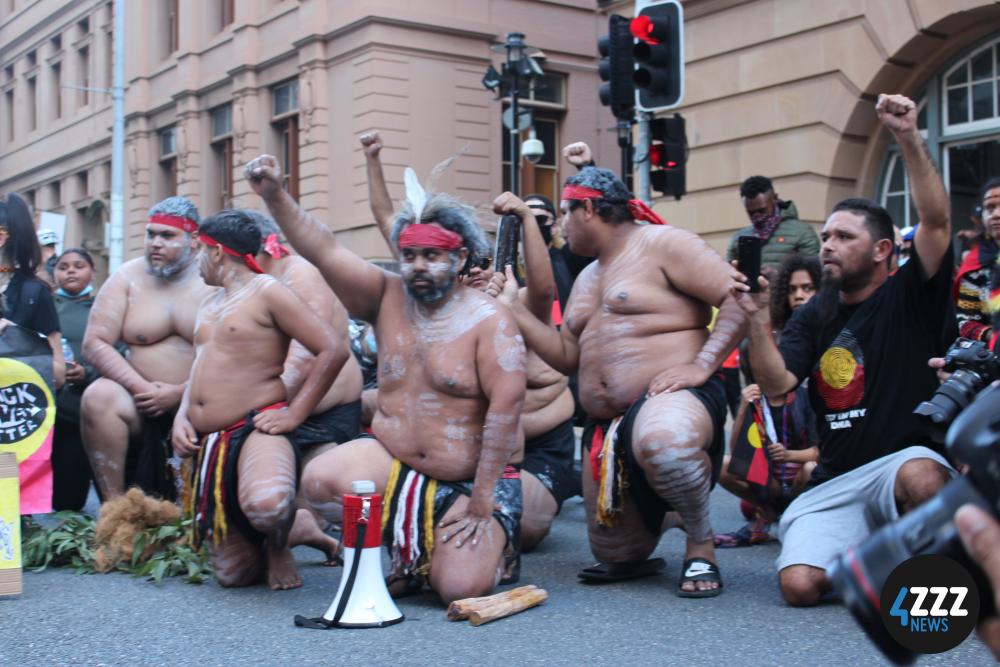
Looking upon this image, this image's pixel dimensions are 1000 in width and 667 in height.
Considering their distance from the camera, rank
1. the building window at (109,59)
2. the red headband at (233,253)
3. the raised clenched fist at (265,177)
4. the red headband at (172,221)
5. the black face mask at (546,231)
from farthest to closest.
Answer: the building window at (109,59) < the black face mask at (546,231) < the red headband at (172,221) < the red headband at (233,253) < the raised clenched fist at (265,177)

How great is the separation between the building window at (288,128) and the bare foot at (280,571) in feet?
54.9

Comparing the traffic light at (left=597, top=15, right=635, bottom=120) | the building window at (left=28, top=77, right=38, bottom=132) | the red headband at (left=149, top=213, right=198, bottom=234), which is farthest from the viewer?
the building window at (left=28, top=77, right=38, bottom=132)

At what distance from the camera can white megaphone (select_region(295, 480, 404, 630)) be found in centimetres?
445

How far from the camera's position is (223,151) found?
80.5ft

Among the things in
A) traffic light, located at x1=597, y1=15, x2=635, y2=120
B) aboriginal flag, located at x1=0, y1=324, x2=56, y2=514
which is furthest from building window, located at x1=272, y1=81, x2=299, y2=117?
aboriginal flag, located at x1=0, y1=324, x2=56, y2=514

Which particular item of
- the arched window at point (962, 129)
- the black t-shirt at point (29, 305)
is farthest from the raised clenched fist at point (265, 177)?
the arched window at point (962, 129)

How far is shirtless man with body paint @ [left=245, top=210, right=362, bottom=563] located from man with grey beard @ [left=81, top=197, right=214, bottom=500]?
53 cm

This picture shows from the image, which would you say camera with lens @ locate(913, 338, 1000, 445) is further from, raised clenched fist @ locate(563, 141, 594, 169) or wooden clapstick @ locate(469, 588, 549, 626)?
raised clenched fist @ locate(563, 141, 594, 169)

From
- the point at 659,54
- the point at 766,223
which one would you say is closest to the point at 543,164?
the point at 659,54

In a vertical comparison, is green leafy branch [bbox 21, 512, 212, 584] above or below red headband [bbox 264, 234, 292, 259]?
below

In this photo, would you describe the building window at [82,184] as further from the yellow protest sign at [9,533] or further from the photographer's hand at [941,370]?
the photographer's hand at [941,370]

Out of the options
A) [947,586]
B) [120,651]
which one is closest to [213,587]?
[120,651]

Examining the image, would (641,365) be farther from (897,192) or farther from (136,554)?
(897,192)

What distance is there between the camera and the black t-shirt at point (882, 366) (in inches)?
179
